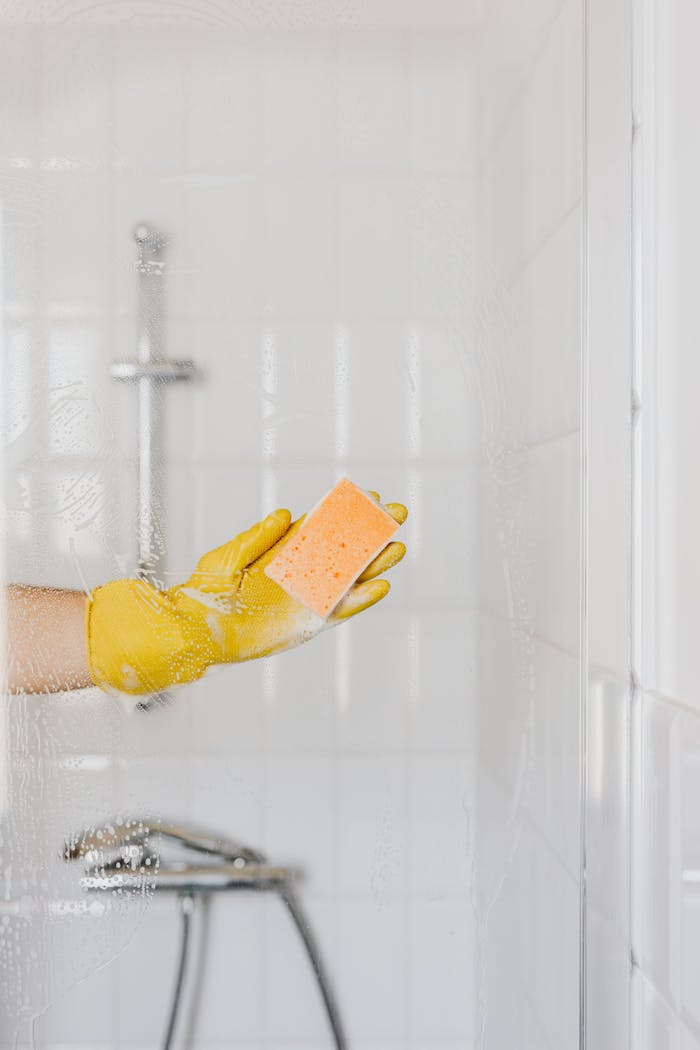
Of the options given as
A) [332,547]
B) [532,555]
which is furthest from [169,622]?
[532,555]

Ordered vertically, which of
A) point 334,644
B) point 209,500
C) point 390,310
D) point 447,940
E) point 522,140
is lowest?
point 447,940

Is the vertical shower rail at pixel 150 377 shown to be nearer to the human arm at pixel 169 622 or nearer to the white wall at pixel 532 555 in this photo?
the human arm at pixel 169 622

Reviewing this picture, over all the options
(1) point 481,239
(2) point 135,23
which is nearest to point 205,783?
(1) point 481,239

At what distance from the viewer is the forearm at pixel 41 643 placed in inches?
34.7

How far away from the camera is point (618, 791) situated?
0.91 meters

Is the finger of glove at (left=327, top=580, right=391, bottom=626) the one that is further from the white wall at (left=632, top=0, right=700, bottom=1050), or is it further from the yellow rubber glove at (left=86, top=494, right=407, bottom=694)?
the white wall at (left=632, top=0, right=700, bottom=1050)

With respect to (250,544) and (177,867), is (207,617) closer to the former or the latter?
(250,544)

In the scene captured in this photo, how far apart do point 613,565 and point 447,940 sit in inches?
14.3

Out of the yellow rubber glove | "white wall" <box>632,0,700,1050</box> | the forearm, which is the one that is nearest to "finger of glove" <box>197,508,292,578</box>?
the yellow rubber glove

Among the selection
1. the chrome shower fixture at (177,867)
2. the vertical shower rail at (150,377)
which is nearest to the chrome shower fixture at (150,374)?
the vertical shower rail at (150,377)

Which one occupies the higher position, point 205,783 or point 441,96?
point 441,96

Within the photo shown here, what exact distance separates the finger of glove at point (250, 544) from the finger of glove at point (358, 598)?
79 millimetres

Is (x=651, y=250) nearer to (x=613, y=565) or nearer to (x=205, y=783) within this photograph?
(x=613, y=565)

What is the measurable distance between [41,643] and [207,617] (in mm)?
147
